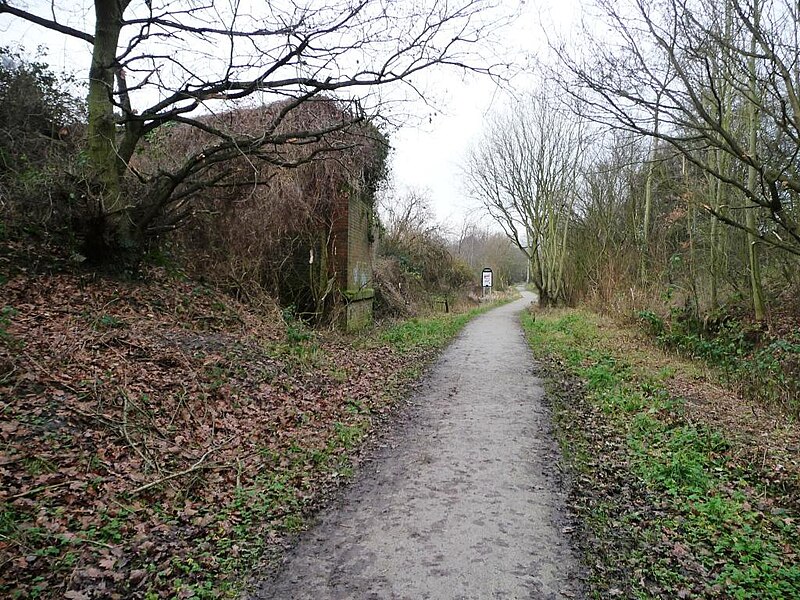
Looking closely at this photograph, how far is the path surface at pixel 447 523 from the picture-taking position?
3559 millimetres

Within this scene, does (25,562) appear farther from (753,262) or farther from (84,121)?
(753,262)

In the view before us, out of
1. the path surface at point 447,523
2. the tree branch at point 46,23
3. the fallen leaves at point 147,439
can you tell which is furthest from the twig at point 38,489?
the tree branch at point 46,23

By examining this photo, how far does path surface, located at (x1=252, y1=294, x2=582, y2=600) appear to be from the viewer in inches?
140

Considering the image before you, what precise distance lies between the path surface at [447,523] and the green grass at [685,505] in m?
0.42

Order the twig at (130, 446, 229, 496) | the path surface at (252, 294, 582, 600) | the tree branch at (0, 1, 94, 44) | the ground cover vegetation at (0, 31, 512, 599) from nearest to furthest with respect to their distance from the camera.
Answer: the path surface at (252, 294, 582, 600) → the ground cover vegetation at (0, 31, 512, 599) → the twig at (130, 446, 229, 496) → the tree branch at (0, 1, 94, 44)

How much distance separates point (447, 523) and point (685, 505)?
210 centimetres

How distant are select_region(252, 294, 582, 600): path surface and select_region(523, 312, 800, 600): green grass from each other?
0.42m

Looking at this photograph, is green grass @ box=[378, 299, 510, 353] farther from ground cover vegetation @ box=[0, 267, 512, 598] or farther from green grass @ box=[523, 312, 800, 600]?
green grass @ box=[523, 312, 800, 600]

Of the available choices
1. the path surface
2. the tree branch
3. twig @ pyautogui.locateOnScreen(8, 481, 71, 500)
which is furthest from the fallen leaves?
the tree branch

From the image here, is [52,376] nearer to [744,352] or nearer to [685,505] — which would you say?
[685,505]

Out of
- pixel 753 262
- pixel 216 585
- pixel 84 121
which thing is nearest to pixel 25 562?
pixel 216 585

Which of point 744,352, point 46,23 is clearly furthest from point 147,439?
point 744,352

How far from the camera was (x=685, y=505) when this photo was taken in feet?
15.1

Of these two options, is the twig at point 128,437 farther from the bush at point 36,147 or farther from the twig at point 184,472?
the bush at point 36,147
